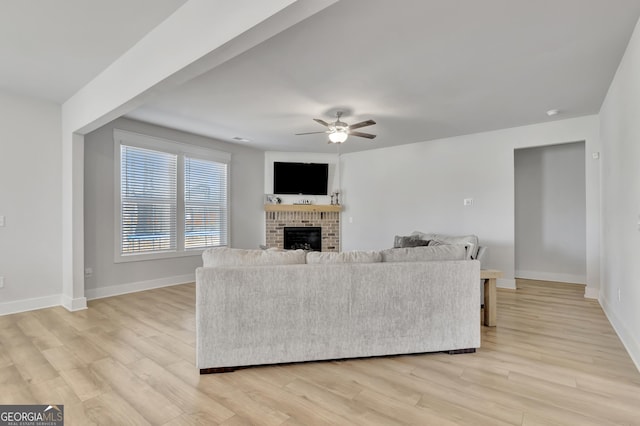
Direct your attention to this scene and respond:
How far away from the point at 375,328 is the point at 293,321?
0.64 meters

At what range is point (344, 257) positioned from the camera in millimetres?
2492

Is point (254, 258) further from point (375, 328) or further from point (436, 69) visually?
point (436, 69)

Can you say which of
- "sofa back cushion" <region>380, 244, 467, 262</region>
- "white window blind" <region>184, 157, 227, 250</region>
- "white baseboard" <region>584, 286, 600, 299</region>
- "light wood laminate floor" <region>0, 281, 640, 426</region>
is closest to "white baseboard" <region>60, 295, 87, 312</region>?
"light wood laminate floor" <region>0, 281, 640, 426</region>

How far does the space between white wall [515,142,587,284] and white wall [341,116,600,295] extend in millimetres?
960

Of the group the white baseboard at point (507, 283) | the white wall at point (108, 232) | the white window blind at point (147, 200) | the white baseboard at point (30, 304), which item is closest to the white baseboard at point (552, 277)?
the white baseboard at point (507, 283)

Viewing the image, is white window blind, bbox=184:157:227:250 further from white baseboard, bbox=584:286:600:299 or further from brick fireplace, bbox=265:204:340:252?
white baseboard, bbox=584:286:600:299

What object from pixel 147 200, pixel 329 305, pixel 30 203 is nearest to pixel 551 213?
pixel 329 305

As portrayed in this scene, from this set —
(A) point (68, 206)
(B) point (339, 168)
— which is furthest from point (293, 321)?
(B) point (339, 168)

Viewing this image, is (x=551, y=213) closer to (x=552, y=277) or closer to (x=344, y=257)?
(x=552, y=277)

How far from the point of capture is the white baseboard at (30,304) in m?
3.57

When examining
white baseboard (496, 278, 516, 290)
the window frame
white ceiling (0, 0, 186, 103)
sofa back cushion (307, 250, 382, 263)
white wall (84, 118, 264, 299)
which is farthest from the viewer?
white baseboard (496, 278, 516, 290)

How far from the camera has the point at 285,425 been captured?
167cm

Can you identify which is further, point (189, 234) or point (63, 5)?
point (189, 234)

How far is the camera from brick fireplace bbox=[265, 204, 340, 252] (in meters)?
6.69
